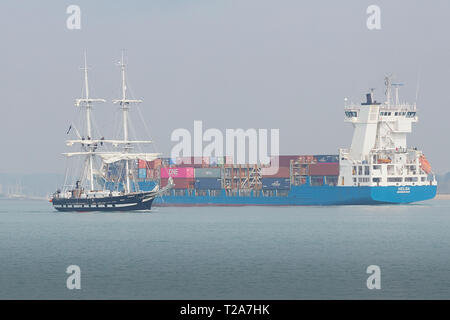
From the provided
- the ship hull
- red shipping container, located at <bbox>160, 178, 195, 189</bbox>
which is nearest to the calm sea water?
the ship hull

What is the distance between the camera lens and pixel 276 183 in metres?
104

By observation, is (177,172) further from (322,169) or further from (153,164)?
(322,169)

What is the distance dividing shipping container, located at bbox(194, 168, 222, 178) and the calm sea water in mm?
25310

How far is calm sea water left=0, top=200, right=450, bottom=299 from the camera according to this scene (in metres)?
37.9

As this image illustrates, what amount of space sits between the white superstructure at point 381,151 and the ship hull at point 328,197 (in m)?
0.87

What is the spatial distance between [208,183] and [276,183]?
9.11 metres

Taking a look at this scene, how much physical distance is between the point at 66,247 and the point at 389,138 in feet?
177

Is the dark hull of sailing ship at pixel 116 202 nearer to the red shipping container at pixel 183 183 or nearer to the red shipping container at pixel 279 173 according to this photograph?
the red shipping container at pixel 183 183

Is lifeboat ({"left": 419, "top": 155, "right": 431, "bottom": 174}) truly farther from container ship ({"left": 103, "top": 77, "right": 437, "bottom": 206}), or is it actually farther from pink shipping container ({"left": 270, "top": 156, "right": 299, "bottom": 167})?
pink shipping container ({"left": 270, "top": 156, "right": 299, "bottom": 167})

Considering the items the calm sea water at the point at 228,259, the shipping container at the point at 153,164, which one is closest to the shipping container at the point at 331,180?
the calm sea water at the point at 228,259

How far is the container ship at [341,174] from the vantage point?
98062 millimetres

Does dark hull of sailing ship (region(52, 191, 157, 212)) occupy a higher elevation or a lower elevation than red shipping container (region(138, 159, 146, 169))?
lower
